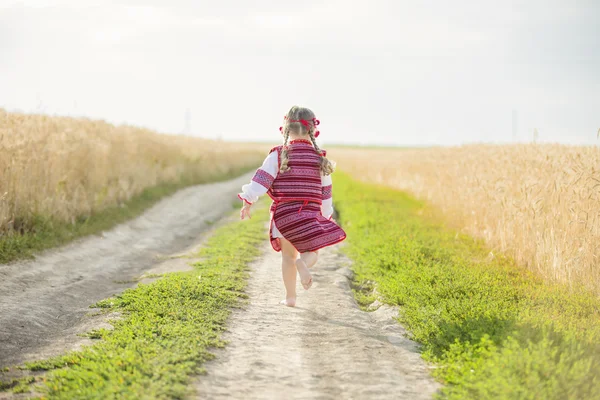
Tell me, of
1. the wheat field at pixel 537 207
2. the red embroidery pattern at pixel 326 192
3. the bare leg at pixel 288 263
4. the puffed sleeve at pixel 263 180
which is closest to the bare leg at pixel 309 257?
the bare leg at pixel 288 263

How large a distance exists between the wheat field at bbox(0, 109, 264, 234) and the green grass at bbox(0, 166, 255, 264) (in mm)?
154

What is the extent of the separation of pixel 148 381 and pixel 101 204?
11.0 m

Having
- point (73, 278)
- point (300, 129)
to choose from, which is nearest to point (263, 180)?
point (300, 129)

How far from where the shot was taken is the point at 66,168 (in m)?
14.6

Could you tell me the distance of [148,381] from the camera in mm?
4914

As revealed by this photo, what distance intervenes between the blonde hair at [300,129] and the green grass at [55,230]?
5534 millimetres

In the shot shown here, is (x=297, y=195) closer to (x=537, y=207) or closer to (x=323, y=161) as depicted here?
(x=323, y=161)

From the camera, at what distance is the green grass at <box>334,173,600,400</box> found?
4.91 m

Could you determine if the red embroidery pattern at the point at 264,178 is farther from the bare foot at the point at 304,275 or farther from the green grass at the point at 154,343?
the green grass at the point at 154,343

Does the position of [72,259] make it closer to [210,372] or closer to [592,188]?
[210,372]

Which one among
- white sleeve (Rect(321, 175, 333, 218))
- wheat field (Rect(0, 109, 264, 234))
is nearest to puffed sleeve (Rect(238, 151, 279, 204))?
white sleeve (Rect(321, 175, 333, 218))

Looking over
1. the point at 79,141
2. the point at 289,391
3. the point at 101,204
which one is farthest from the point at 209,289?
the point at 79,141

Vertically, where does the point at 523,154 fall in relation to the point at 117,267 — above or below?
above

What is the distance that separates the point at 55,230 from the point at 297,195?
22.6 feet
